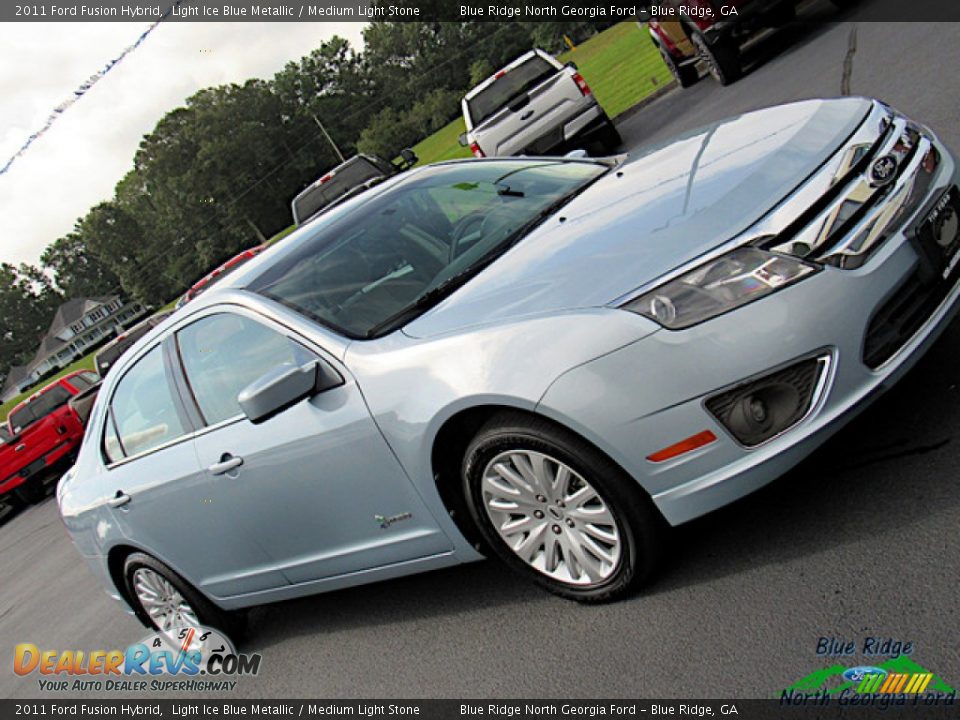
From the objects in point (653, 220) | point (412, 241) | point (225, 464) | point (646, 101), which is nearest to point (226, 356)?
point (225, 464)

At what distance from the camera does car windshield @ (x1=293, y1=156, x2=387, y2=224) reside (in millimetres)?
16047

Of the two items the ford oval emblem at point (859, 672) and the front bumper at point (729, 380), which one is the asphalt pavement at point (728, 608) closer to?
the ford oval emblem at point (859, 672)

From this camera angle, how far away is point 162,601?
523 centimetres

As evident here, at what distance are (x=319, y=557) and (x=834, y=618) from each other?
7.31 feet

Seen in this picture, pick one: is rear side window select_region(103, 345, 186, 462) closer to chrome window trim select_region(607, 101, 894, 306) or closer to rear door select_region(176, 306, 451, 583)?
rear door select_region(176, 306, 451, 583)

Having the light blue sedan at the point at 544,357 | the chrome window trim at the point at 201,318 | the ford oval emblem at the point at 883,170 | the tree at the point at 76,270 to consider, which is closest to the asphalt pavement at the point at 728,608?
the light blue sedan at the point at 544,357

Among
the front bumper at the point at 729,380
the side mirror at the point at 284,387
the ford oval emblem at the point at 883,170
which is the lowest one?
the front bumper at the point at 729,380

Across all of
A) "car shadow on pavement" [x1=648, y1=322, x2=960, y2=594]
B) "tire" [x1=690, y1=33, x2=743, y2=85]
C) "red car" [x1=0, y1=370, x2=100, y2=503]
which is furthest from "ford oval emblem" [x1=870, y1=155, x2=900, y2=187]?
"red car" [x1=0, y1=370, x2=100, y2=503]

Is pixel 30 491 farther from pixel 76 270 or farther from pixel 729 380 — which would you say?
pixel 76 270

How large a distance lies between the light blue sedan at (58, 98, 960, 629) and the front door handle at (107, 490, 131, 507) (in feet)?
0.11

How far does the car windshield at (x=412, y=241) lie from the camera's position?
3918 millimetres

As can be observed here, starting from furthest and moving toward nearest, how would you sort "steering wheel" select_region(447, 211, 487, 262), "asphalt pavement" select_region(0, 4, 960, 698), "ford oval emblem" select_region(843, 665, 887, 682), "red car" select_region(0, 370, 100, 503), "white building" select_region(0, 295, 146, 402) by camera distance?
1. "white building" select_region(0, 295, 146, 402)
2. "red car" select_region(0, 370, 100, 503)
3. "steering wheel" select_region(447, 211, 487, 262)
4. "asphalt pavement" select_region(0, 4, 960, 698)
5. "ford oval emblem" select_region(843, 665, 887, 682)

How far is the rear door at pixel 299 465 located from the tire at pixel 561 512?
12.3 inches

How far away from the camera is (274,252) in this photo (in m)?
4.64
